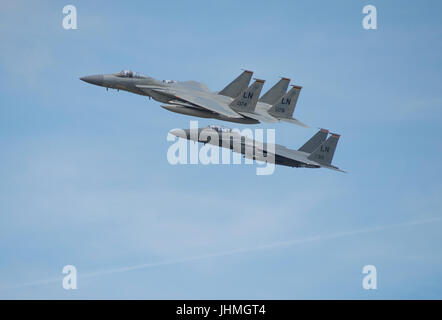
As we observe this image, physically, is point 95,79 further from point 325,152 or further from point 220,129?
point 325,152

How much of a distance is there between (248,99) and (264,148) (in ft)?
11.7

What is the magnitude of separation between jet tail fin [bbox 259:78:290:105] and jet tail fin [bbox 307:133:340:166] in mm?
5802

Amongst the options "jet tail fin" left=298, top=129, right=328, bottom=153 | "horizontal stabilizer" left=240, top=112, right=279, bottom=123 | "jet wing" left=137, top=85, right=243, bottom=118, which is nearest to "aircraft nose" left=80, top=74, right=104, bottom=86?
"jet wing" left=137, top=85, right=243, bottom=118

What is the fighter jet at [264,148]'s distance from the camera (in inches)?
2191

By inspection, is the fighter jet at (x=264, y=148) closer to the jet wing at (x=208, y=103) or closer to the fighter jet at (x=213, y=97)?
the fighter jet at (x=213, y=97)

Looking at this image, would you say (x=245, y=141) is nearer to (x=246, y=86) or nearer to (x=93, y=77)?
(x=246, y=86)

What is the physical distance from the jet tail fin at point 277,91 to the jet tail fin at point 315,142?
14.7 feet

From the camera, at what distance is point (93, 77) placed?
5847 centimetres

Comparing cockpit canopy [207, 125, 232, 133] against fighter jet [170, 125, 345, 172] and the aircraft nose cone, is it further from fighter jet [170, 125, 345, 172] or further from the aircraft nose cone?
the aircraft nose cone

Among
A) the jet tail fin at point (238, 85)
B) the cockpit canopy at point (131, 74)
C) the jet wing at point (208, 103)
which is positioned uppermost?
the cockpit canopy at point (131, 74)

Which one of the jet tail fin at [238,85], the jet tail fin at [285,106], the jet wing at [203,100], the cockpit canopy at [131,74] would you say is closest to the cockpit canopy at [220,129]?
the jet wing at [203,100]

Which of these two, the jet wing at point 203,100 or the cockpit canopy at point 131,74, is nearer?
the jet wing at point 203,100

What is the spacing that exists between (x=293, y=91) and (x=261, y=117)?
14.8 ft
